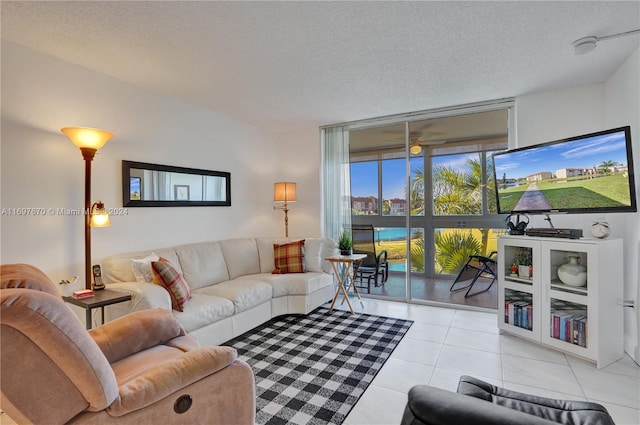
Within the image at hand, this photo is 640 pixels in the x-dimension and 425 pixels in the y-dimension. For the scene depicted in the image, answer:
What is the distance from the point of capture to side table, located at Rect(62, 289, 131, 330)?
2.18 m

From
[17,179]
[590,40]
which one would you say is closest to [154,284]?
[17,179]

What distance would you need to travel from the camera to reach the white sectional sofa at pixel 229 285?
2568 mm

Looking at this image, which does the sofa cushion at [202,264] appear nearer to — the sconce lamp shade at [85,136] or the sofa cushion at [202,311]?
the sofa cushion at [202,311]

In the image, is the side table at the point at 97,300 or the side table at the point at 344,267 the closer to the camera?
the side table at the point at 97,300

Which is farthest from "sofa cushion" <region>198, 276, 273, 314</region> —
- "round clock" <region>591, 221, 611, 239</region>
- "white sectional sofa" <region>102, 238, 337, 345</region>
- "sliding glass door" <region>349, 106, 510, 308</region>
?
"round clock" <region>591, 221, 611, 239</region>

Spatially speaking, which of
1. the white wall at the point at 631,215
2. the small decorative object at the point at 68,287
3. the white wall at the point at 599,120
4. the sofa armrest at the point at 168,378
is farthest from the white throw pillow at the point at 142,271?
the white wall at the point at 631,215

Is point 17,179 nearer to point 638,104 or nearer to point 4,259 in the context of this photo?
point 4,259

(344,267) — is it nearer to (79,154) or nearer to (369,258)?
(369,258)

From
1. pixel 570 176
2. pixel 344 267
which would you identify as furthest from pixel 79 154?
pixel 570 176

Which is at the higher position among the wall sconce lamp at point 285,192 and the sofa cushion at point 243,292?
the wall sconce lamp at point 285,192

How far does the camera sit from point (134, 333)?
1739 millimetres

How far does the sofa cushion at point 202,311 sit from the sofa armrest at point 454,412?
214 cm

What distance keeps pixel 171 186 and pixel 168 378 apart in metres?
2.65

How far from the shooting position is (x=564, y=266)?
2682 mm
